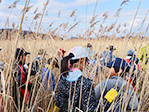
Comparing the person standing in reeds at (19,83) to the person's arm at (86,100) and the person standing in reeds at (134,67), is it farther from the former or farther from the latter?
the person standing in reeds at (134,67)

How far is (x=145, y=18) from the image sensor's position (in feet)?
3.45

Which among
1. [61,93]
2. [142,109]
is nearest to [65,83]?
[61,93]

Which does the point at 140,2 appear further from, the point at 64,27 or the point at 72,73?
the point at 64,27

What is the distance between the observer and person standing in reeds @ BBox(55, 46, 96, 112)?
131 centimetres

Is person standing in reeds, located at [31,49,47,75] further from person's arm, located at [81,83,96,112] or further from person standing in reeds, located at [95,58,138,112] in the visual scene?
person standing in reeds, located at [95,58,138,112]

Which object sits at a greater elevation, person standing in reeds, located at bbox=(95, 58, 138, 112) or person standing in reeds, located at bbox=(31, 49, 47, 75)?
person standing in reeds, located at bbox=(31, 49, 47, 75)

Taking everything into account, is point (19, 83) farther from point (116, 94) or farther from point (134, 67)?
point (134, 67)

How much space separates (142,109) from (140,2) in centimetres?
113

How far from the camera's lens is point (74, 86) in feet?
4.26

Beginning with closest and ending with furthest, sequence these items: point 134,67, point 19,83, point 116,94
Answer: point 116,94 → point 19,83 → point 134,67

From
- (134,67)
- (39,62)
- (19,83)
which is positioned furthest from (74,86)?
(134,67)

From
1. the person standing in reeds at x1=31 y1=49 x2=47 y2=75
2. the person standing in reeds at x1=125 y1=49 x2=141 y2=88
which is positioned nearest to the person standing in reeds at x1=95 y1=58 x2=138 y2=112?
the person standing in reeds at x1=125 y1=49 x2=141 y2=88

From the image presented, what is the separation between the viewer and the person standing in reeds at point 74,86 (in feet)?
4.31

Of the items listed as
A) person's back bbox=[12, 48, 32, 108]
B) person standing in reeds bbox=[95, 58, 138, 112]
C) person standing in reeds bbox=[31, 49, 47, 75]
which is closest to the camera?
person standing in reeds bbox=[95, 58, 138, 112]
